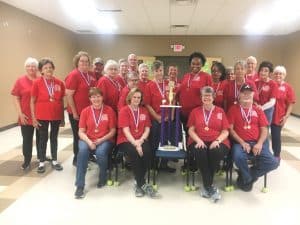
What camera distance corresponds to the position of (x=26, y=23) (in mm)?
7344

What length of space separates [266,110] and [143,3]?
3.40m

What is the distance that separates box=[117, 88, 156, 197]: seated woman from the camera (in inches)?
127

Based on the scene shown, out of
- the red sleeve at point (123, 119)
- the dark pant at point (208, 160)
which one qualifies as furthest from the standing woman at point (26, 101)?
the dark pant at point (208, 160)

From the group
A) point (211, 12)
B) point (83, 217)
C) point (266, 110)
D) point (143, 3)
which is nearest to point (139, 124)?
point (83, 217)

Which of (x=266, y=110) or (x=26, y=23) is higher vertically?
(x=26, y=23)

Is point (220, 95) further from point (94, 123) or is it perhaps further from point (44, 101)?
point (44, 101)

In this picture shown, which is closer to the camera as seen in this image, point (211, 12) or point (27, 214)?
point (27, 214)

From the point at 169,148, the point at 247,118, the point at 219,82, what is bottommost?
the point at 169,148

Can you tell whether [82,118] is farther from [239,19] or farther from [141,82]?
[239,19]

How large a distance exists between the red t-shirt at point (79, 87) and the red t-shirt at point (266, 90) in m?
2.14

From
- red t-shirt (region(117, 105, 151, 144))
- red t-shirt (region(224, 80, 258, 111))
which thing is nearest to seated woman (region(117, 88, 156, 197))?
red t-shirt (region(117, 105, 151, 144))

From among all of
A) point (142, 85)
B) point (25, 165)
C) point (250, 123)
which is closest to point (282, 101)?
point (250, 123)

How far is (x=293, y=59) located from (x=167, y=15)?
16.6 feet

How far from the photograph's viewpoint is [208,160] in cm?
321
